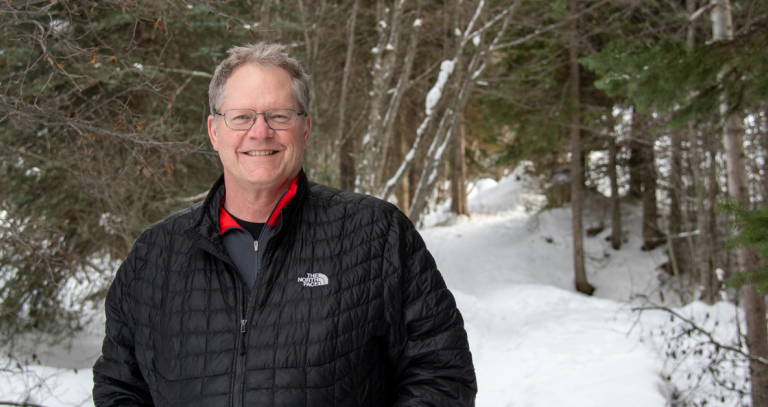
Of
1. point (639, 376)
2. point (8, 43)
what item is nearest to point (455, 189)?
point (639, 376)

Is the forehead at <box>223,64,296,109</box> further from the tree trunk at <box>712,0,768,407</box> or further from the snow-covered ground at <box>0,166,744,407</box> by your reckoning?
the tree trunk at <box>712,0,768,407</box>

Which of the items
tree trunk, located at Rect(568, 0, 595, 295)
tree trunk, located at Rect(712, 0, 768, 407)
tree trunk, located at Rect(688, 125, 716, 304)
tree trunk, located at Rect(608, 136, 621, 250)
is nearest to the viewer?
tree trunk, located at Rect(712, 0, 768, 407)

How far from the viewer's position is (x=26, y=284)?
24.3 feet

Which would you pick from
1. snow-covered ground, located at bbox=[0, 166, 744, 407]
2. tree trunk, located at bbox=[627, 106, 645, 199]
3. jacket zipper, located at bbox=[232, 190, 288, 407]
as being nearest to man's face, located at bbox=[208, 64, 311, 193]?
jacket zipper, located at bbox=[232, 190, 288, 407]

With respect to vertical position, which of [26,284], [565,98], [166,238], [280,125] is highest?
[565,98]

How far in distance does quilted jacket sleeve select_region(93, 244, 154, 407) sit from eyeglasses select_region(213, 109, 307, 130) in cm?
57

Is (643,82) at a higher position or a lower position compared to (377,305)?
higher

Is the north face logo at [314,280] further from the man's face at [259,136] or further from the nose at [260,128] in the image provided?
the nose at [260,128]

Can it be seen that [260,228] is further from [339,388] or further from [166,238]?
[339,388]

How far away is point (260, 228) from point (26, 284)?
23.2 ft

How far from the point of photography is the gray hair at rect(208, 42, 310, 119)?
1757mm

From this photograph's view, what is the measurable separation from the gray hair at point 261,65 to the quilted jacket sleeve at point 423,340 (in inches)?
21.5

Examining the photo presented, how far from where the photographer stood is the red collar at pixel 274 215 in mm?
1816

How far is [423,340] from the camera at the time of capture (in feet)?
5.73
